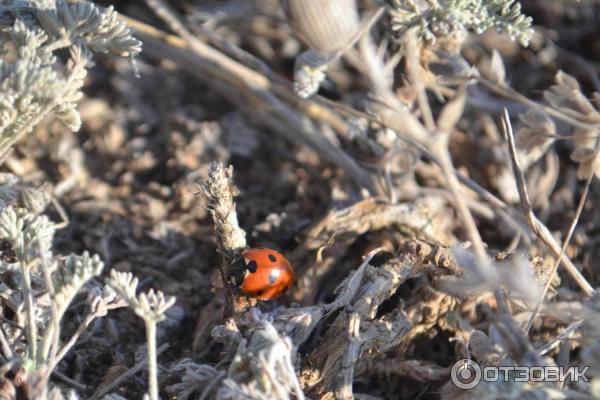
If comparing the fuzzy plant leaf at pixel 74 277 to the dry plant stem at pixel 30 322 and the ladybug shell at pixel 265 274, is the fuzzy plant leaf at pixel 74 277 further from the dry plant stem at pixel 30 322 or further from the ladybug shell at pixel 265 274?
the ladybug shell at pixel 265 274

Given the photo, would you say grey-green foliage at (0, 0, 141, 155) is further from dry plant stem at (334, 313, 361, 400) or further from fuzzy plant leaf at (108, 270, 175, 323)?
dry plant stem at (334, 313, 361, 400)

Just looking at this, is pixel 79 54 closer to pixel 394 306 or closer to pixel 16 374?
pixel 16 374

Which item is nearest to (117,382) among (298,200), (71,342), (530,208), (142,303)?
(71,342)

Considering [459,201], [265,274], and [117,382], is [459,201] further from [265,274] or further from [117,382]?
[117,382]

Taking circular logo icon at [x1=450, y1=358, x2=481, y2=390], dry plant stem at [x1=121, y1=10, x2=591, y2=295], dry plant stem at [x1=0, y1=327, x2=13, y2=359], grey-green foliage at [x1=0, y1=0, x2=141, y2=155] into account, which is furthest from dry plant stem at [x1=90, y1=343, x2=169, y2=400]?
dry plant stem at [x1=121, y1=10, x2=591, y2=295]

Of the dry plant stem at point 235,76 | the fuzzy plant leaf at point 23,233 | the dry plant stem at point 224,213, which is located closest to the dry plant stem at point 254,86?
the dry plant stem at point 235,76

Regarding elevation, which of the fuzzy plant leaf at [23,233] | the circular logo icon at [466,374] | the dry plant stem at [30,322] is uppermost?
the fuzzy plant leaf at [23,233]

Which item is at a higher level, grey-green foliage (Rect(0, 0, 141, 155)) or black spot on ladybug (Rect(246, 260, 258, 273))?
grey-green foliage (Rect(0, 0, 141, 155))
